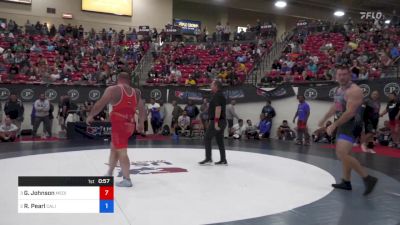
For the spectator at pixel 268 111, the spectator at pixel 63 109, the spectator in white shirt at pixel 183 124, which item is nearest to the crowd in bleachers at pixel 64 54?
the spectator at pixel 63 109

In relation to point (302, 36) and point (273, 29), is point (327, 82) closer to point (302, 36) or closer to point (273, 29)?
point (302, 36)

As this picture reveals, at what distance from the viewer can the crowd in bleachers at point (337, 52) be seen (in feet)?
42.3

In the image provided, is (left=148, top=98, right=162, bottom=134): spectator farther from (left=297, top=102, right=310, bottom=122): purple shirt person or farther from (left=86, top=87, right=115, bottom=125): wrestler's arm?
(left=86, top=87, right=115, bottom=125): wrestler's arm

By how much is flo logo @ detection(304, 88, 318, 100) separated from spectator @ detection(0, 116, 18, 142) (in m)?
8.74

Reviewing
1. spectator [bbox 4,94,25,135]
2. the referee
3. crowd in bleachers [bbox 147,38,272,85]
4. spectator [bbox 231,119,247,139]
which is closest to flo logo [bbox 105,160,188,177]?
the referee

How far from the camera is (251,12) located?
101 ft

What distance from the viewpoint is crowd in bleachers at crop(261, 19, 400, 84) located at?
1291cm

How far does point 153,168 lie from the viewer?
626 cm

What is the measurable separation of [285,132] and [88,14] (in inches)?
637

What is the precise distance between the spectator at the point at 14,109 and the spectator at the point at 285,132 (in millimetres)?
8023

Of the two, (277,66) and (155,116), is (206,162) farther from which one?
(277,66)

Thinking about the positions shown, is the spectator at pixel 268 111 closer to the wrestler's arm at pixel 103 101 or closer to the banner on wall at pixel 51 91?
the banner on wall at pixel 51 91

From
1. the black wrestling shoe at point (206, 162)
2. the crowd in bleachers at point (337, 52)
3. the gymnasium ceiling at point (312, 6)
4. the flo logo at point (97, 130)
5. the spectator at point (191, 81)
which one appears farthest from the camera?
the gymnasium ceiling at point (312, 6)
